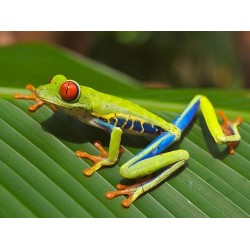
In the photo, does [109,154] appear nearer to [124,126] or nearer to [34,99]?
[124,126]

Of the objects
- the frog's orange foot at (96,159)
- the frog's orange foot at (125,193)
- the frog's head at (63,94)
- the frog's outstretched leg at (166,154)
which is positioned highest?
the frog's head at (63,94)

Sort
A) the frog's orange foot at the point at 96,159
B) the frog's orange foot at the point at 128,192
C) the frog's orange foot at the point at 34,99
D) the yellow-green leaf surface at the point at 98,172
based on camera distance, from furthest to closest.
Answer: the frog's orange foot at the point at 34,99
the frog's orange foot at the point at 96,159
the frog's orange foot at the point at 128,192
the yellow-green leaf surface at the point at 98,172

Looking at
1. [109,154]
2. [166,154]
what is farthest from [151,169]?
[109,154]

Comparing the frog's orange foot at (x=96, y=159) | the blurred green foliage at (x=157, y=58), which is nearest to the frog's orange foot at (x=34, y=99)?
the frog's orange foot at (x=96, y=159)

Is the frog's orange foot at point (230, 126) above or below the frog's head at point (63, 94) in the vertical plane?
below

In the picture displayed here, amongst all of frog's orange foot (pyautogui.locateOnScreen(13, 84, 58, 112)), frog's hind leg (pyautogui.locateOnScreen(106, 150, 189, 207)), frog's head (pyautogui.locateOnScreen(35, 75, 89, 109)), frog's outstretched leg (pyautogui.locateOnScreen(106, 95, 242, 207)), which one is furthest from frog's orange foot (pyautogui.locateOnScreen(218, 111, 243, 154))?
frog's orange foot (pyautogui.locateOnScreen(13, 84, 58, 112))

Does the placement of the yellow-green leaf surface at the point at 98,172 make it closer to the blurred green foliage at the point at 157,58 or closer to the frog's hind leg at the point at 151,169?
the frog's hind leg at the point at 151,169

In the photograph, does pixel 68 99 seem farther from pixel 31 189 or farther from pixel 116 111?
pixel 31 189

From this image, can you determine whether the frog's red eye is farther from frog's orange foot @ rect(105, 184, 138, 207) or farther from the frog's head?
frog's orange foot @ rect(105, 184, 138, 207)
